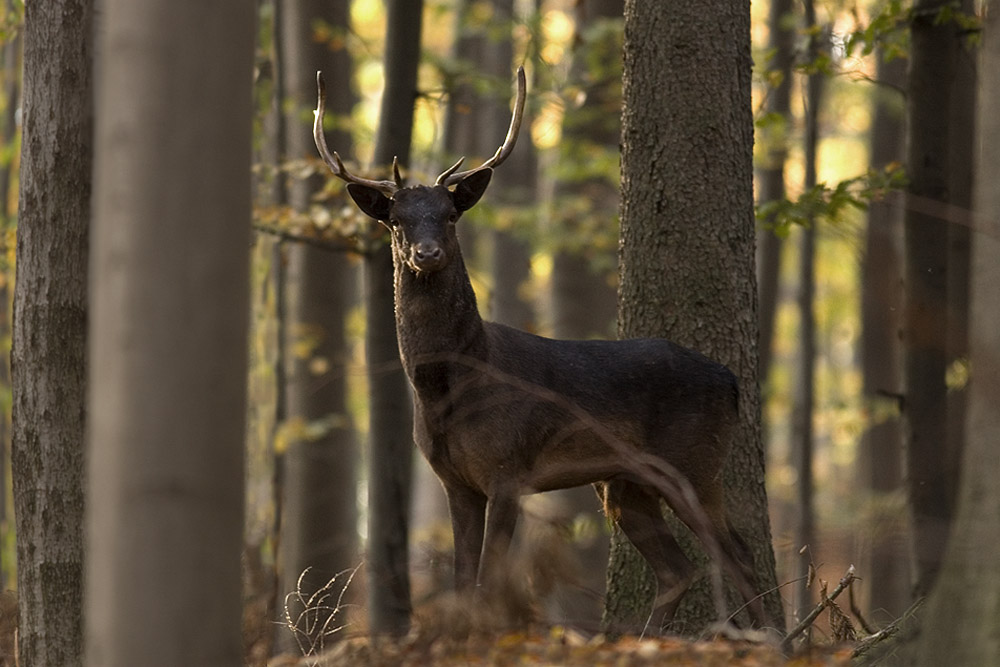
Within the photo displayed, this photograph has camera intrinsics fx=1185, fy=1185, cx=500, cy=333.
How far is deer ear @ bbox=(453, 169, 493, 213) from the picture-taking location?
7340 millimetres

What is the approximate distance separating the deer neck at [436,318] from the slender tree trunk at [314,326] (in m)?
5.49

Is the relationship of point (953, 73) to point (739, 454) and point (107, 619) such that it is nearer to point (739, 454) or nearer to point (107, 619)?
point (739, 454)

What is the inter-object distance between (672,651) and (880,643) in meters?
0.95

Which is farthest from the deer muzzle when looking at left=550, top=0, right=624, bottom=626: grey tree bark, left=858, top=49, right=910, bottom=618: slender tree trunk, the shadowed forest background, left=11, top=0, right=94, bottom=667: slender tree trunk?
left=550, top=0, right=624, bottom=626: grey tree bark

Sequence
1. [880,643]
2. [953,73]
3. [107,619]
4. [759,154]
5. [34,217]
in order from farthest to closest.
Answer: [759,154]
[953,73]
[34,217]
[880,643]
[107,619]

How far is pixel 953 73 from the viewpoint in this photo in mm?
10094

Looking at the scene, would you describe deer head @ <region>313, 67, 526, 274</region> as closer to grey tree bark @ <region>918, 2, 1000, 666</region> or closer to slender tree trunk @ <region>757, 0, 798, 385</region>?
grey tree bark @ <region>918, 2, 1000, 666</region>

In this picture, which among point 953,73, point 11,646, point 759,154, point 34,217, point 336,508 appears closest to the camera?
point 34,217

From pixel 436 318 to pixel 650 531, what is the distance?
1911mm

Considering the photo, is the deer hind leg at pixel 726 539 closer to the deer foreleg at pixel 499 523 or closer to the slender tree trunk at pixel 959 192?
the deer foreleg at pixel 499 523

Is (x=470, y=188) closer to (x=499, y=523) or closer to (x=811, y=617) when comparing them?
(x=499, y=523)

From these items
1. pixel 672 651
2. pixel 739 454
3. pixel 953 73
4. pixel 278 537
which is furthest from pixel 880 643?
pixel 278 537

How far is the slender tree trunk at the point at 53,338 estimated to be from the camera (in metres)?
6.66

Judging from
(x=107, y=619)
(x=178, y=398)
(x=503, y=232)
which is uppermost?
(x=503, y=232)
